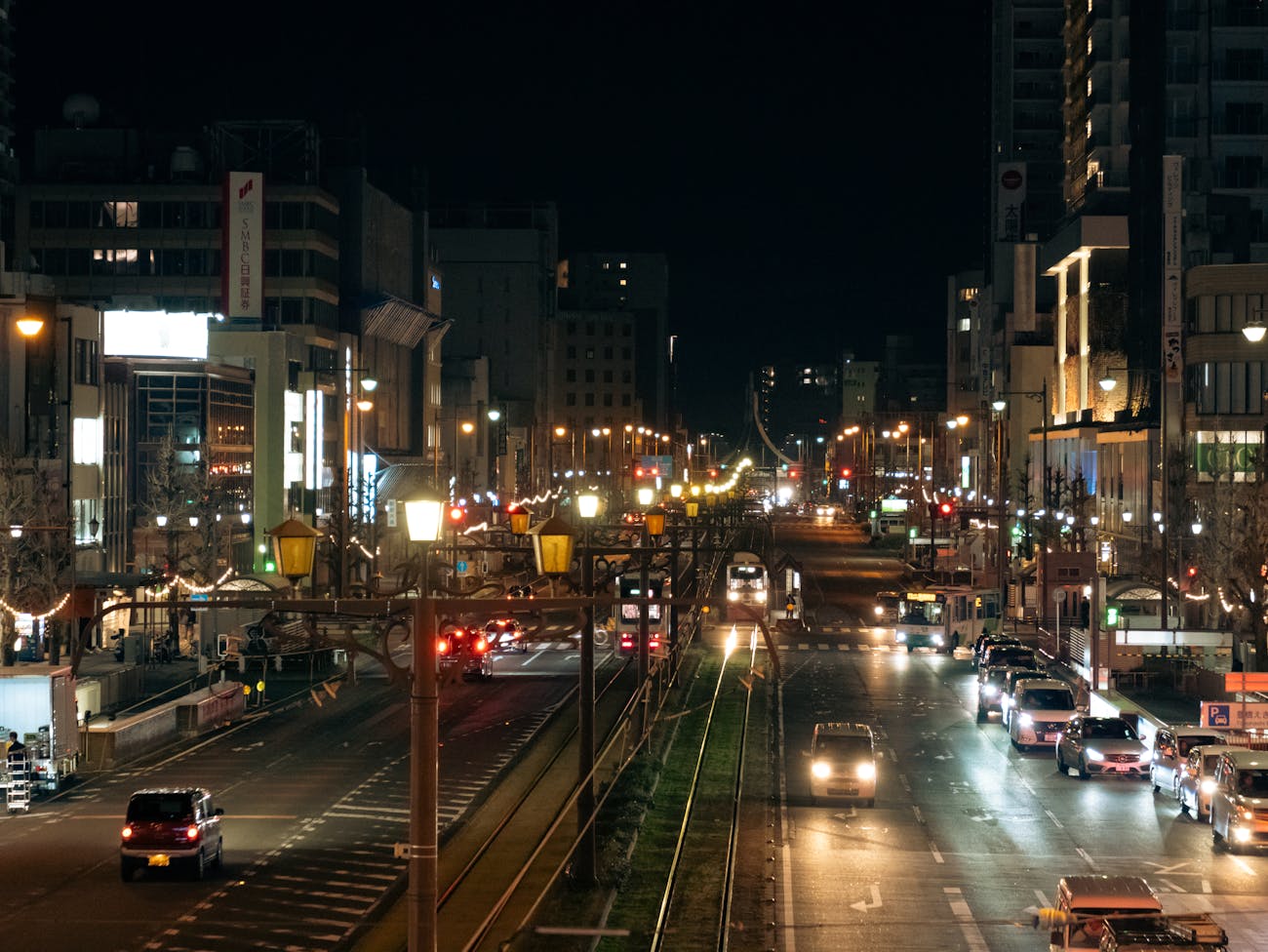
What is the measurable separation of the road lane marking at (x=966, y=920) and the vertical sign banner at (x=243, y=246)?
80062 millimetres

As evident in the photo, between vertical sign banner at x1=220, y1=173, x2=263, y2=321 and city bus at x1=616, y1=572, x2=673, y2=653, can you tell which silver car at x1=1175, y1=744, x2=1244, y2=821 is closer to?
city bus at x1=616, y1=572, x2=673, y2=653

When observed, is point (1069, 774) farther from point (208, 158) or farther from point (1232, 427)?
point (208, 158)

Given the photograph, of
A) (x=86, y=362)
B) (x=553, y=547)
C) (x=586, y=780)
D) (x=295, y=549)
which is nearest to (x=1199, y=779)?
(x=586, y=780)

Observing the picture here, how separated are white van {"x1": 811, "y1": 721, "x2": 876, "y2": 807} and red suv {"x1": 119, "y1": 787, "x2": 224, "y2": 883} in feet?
44.9

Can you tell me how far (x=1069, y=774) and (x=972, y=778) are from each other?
111 inches

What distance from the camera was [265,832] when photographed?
3744 centimetres

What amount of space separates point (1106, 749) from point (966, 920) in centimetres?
1683

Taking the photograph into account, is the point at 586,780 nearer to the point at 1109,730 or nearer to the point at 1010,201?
the point at 1109,730

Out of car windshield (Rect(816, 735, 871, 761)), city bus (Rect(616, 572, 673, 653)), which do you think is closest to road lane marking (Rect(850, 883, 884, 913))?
car windshield (Rect(816, 735, 871, 761))

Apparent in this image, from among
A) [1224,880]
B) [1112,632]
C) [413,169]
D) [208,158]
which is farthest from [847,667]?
[413,169]

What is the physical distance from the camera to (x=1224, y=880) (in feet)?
104

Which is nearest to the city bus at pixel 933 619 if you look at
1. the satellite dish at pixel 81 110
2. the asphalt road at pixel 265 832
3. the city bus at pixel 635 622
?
the city bus at pixel 635 622

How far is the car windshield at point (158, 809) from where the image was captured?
32156 mm

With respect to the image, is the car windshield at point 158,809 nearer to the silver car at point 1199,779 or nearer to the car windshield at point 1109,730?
the silver car at point 1199,779
